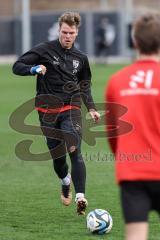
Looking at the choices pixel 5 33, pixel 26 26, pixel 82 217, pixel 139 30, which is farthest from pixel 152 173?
pixel 5 33

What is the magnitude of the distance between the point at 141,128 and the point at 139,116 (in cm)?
8

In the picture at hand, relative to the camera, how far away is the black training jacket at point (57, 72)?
849 centimetres

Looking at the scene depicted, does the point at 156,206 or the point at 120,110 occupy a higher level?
the point at 120,110

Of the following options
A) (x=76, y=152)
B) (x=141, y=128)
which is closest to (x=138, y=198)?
(x=141, y=128)

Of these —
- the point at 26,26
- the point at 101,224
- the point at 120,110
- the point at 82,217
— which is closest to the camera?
the point at 120,110

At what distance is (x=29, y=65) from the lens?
8375 mm

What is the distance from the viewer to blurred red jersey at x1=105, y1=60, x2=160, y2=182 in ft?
16.3

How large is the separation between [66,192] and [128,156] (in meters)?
3.73

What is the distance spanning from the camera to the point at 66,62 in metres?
8.54

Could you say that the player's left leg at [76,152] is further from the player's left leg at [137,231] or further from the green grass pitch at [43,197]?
the player's left leg at [137,231]

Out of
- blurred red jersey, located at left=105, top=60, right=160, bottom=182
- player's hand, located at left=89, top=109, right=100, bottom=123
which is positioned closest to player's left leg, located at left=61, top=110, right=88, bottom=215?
player's hand, located at left=89, top=109, right=100, bottom=123

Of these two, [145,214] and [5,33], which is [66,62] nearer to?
[145,214]

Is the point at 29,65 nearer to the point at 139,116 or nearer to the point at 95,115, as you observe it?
the point at 95,115

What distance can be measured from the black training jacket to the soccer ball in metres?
1.46
